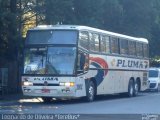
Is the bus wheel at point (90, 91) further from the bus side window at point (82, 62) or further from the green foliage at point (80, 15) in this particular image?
the green foliage at point (80, 15)

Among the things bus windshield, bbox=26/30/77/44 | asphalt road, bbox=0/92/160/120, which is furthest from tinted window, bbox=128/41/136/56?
bus windshield, bbox=26/30/77/44

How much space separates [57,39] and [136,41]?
10.0m

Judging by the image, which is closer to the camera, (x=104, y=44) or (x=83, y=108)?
(x=83, y=108)

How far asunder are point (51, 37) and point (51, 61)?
1.26 m

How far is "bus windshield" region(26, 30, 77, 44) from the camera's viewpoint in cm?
2630

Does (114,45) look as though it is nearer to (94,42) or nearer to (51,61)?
(94,42)

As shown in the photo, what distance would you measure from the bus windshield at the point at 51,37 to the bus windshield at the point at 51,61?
0.39m

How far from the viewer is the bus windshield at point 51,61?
1017 inches

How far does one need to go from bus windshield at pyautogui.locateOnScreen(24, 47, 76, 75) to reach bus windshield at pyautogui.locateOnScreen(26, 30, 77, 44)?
39 cm

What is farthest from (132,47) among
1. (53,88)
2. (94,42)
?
(53,88)

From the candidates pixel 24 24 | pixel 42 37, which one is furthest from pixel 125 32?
pixel 42 37

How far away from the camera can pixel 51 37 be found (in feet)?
87.3

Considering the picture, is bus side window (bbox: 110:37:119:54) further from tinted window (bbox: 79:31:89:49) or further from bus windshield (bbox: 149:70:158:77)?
bus windshield (bbox: 149:70:158:77)

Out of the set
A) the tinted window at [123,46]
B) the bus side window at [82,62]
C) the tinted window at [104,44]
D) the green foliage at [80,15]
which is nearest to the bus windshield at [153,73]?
the green foliage at [80,15]
